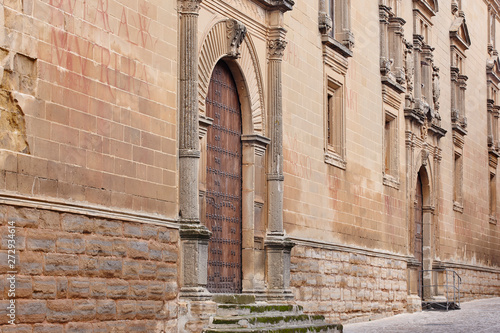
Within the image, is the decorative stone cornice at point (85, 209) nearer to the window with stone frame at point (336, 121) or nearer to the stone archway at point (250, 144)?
the stone archway at point (250, 144)

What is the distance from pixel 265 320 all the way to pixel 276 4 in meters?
5.82

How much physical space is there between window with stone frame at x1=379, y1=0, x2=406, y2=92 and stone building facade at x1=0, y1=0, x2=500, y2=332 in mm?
58

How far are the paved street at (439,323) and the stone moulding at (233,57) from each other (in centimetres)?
460

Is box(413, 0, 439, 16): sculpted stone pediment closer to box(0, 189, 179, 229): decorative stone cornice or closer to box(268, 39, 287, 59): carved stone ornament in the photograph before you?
box(268, 39, 287, 59): carved stone ornament

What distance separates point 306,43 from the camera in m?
18.7

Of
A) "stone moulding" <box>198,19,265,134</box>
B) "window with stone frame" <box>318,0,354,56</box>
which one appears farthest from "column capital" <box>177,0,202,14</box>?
"window with stone frame" <box>318,0,354,56</box>

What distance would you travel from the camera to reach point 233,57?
51.5 feet

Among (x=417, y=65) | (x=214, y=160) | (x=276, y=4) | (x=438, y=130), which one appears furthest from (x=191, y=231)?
(x=438, y=130)

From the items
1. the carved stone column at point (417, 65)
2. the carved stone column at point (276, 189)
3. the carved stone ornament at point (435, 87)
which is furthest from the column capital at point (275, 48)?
the carved stone ornament at point (435, 87)

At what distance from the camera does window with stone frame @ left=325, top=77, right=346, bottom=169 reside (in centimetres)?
2023

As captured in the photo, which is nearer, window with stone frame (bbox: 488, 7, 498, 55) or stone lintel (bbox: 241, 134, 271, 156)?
stone lintel (bbox: 241, 134, 271, 156)

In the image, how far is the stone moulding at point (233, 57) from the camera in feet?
48.1

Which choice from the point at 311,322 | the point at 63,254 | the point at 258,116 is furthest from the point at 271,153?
the point at 63,254

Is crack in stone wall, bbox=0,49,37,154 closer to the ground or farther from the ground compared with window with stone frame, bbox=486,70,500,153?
closer to the ground
